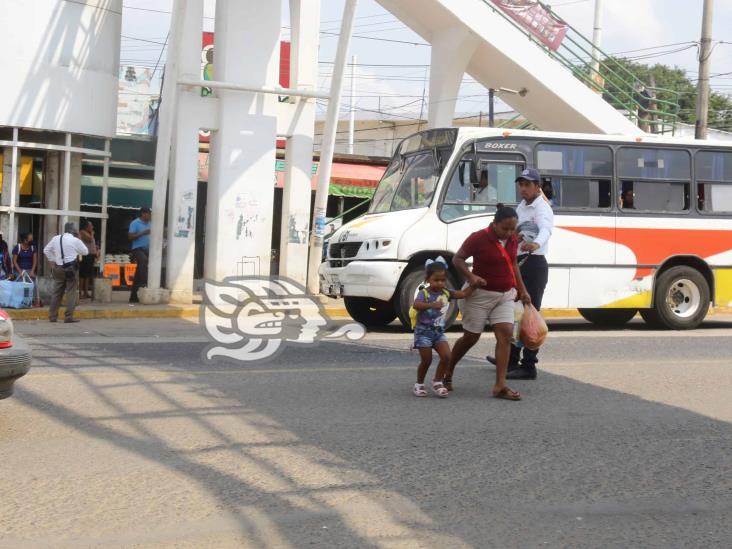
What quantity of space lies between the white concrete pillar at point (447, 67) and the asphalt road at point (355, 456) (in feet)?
35.6

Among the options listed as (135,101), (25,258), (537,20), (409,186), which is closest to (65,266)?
(25,258)

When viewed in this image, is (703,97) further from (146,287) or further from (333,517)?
(333,517)

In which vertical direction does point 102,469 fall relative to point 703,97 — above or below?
below

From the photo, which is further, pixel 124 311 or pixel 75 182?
pixel 75 182

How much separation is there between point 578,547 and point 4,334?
4.45 meters

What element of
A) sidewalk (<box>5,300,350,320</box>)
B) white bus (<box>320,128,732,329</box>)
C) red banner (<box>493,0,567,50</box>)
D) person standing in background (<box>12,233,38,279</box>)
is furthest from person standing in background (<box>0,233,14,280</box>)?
red banner (<box>493,0,567,50</box>)

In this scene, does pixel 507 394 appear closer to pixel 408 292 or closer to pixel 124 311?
pixel 408 292

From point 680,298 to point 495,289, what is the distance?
319 inches

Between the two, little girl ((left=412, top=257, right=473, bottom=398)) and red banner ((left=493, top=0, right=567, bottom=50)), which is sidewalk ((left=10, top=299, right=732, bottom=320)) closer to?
red banner ((left=493, top=0, right=567, bottom=50))

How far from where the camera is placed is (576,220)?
15359mm

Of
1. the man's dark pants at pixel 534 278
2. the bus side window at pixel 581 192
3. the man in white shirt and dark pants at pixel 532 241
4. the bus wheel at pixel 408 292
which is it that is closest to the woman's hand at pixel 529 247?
the man in white shirt and dark pants at pixel 532 241

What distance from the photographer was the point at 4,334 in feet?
24.0

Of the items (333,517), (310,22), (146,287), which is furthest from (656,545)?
(310,22)

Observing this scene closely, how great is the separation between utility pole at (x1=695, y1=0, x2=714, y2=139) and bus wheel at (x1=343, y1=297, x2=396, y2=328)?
12596 mm
